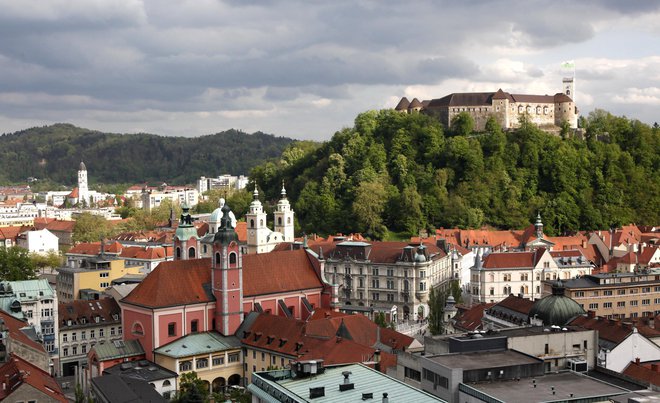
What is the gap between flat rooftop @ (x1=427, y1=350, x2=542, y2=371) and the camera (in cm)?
3697

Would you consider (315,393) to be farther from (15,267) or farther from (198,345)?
(15,267)

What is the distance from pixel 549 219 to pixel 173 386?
248ft

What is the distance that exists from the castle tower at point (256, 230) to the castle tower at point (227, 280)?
33.4m

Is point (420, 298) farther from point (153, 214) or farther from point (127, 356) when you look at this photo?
point (153, 214)

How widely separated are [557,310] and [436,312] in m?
17.5

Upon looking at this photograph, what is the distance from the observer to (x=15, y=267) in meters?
81.4

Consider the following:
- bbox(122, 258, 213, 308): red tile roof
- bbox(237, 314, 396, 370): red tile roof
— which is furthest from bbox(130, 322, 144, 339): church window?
bbox(237, 314, 396, 370): red tile roof

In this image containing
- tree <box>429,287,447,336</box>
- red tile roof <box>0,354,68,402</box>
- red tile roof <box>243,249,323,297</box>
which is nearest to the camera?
red tile roof <box>0,354,68,402</box>

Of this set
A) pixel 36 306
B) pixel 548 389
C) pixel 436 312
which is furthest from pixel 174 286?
pixel 548 389

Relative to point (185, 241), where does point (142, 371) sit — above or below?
below

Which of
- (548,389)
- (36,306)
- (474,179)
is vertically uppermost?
(474,179)

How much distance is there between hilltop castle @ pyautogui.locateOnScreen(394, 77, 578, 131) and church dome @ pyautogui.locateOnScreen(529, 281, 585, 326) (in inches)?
3083

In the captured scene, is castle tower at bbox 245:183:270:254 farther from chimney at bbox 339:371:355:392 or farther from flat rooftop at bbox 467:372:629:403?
flat rooftop at bbox 467:372:629:403

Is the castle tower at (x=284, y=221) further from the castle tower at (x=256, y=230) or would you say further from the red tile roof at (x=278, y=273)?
the red tile roof at (x=278, y=273)
